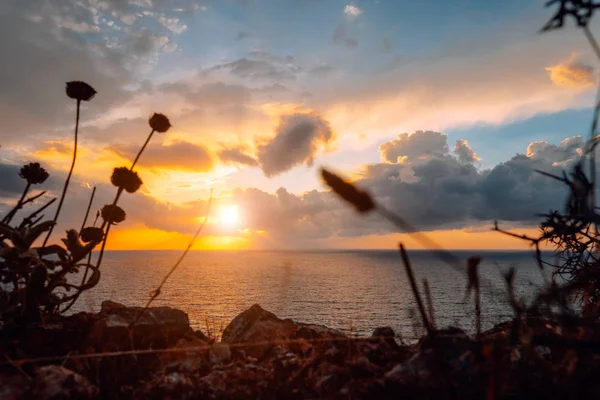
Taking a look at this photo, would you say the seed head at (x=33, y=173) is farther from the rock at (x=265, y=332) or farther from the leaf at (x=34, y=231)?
the rock at (x=265, y=332)

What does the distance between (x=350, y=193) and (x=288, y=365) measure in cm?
366

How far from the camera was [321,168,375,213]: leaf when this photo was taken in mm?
1843

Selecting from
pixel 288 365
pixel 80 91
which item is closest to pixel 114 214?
pixel 80 91

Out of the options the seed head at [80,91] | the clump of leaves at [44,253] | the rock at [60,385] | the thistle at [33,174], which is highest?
the seed head at [80,91]

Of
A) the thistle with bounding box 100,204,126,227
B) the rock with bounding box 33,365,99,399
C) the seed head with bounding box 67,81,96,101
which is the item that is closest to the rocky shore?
the rock with bounding box 33,365,99,399

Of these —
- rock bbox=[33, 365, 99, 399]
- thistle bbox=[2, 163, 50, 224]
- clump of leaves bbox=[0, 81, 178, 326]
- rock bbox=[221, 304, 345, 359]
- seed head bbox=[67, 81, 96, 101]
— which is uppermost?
seed head bbox=[67, 81, 96, 101]

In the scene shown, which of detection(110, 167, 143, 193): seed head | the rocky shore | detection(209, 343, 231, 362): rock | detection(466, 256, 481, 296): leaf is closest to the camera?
detection(466, 256, 481, 296): leaf

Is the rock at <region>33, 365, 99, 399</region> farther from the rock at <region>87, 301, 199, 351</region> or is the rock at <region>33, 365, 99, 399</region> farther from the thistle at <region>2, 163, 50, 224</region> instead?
the thistle at <region>2, 163, 50, 224</region>

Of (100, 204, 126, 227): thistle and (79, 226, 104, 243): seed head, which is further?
(100, 204, 126, 227): thistle

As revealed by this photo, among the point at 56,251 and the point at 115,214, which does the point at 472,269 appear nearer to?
the point at 56,251

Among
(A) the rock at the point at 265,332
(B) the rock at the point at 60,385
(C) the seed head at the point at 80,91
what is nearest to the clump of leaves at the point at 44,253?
(C) the seed head at the point at 80,91

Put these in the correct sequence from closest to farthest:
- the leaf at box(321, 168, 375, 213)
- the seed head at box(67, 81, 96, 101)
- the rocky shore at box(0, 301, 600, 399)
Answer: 1. the leaf at box(321, 168, 375, 213)
2. the rocky shore at box(0, 301, 600, 399)
3. the seed head at box(67, 81, 96, 101)

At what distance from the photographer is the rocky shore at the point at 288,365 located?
323 centimetres

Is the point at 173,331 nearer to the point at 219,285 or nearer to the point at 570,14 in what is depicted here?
the point at 570,14
